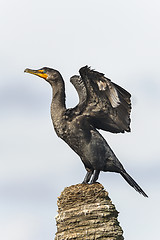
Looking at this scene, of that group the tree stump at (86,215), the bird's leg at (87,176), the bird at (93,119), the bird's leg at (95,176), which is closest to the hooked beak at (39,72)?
the bird at (93,119)

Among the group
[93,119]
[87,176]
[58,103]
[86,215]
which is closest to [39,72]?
[58,103]

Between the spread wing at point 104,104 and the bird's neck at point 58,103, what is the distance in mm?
435

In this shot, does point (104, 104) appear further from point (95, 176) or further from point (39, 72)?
point (39, 72)

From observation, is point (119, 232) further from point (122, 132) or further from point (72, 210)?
point (122, 132)

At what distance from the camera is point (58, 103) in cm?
1848

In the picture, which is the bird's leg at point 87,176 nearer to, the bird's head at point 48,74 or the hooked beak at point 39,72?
the bird's head at point 48,74

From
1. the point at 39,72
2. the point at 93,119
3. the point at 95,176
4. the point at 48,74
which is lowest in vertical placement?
the point at 95,176

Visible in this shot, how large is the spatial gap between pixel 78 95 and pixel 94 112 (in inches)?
68.1

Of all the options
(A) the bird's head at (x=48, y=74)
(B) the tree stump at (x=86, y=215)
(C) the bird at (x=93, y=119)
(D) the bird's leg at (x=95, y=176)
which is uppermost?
(A) the bird's head at (x=48, y=74)

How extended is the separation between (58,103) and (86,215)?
3736 millimetres

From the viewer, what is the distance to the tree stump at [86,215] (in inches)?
642

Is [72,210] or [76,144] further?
[76,144]

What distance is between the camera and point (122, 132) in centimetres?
1856

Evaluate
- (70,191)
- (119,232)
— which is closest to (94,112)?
(70,191)
